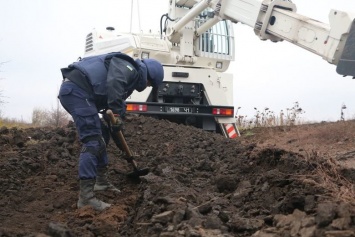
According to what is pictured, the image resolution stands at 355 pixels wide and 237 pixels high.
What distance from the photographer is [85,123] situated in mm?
4695

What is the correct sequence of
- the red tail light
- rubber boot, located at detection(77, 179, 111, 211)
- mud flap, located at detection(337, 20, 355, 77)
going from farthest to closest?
1. the red tail light
2. mud flap, located at detection(337, 20, 355, 77)
3. rubber boot, located at detection(77, 179, 111, 211)

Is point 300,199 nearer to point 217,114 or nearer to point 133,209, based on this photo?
point 133,209

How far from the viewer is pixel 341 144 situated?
8.51 metres

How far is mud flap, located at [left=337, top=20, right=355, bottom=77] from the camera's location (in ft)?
17.1

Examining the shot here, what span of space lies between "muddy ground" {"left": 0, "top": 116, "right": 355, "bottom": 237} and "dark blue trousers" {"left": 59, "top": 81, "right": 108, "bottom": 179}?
44 cm

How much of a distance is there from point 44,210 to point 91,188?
520 millimetres

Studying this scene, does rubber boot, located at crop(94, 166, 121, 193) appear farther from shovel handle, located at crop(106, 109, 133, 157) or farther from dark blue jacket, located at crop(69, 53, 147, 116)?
dark blue jacket, located at crop(69, 53, 147, 116)

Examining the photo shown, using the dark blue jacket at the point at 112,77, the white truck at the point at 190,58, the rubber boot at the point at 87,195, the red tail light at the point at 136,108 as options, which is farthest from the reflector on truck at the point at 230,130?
the rubber boot at the point at 87,195

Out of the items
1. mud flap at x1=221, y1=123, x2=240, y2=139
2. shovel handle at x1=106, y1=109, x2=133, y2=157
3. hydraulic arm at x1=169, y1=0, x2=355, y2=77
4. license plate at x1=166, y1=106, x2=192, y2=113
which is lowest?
shovel handle at x1=106, y1=109, x2=133, y2=157

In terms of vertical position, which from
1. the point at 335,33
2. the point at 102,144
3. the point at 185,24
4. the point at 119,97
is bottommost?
the point at 102,144

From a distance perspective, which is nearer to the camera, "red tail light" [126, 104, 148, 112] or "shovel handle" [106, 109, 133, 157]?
"shovel handle" [106, 109, 133, 157]

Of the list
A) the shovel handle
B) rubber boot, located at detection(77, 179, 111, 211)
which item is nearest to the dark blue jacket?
the shovel handle

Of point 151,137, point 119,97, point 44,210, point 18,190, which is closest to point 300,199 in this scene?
point 119,97

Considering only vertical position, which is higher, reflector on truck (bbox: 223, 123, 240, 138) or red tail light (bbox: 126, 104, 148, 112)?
red tail light (bbox: 126, 104, 148, 112)
